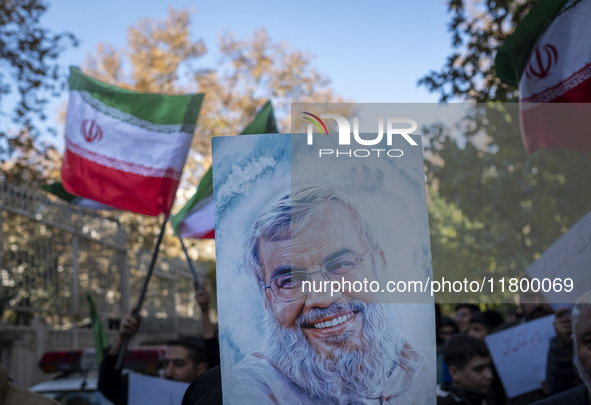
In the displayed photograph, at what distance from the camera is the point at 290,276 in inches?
89.0

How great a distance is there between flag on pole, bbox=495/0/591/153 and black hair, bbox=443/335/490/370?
4.24 ft

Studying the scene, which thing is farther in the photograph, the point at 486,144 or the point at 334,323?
the point at 486,144

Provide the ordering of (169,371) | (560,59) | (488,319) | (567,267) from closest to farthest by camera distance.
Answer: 1. (567,267)
2. (560,59)
3. (169,371)
4. (488,319)

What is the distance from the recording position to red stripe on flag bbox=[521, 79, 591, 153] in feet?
13.0

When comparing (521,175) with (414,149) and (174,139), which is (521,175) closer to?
(174,139)

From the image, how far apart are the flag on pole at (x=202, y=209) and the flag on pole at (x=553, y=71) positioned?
6.48 ft

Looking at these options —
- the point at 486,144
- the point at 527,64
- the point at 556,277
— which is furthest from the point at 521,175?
the point at 556,277

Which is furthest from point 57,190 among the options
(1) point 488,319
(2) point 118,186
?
(1) point 488,319

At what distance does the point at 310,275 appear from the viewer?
7.36ft

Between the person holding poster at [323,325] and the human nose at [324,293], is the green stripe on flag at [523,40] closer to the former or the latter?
the person holding poster at [323,325]

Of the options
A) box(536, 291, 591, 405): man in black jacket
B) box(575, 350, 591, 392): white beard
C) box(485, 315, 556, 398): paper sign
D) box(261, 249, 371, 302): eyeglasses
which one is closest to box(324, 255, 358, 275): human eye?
box(261, 249, 371, 302): eyeglasses

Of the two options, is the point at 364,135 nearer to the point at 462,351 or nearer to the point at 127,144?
the point at 462,351

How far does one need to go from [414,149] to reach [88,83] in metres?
4.07

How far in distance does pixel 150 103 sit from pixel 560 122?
2.94 meters
